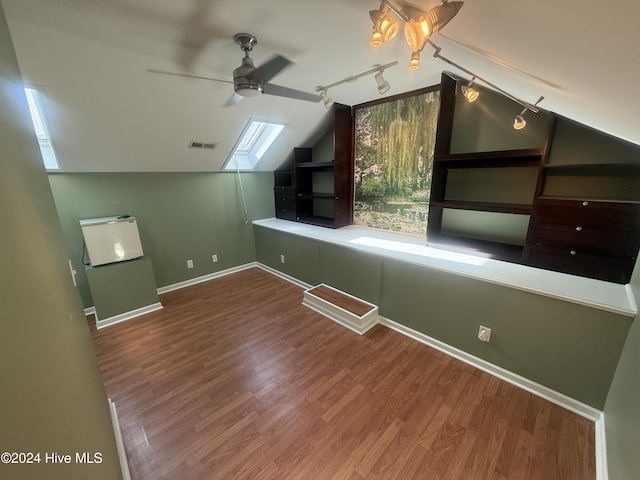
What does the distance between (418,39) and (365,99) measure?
232 centimetres

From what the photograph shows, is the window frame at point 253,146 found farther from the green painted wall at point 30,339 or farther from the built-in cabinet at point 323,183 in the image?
the green painted wall at point 30,339

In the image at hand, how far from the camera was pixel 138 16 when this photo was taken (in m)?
1.37

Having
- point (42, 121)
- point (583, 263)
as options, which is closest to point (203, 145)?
point (42, 121)

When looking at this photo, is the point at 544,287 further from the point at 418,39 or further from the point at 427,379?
the point at 418,39

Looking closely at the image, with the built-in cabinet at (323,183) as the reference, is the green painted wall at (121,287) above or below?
below

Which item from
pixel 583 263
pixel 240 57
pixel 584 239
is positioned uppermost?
pixel 240 57

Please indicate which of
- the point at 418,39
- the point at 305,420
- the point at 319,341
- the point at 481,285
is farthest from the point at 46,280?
the point at 481,285

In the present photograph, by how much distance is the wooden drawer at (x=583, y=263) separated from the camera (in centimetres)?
174

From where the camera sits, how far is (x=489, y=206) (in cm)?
224

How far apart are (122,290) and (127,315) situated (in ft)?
0.98

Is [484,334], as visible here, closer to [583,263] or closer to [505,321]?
[505,321]

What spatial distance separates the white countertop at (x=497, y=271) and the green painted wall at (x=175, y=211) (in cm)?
155

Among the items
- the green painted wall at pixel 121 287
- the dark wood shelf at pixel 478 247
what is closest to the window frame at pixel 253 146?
the green painted wall at pixel 121 287

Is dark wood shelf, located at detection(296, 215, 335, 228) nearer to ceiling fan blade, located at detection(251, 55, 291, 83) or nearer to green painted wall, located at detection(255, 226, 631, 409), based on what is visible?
green painted wall, located at detection(255, 226, 631, 409)
